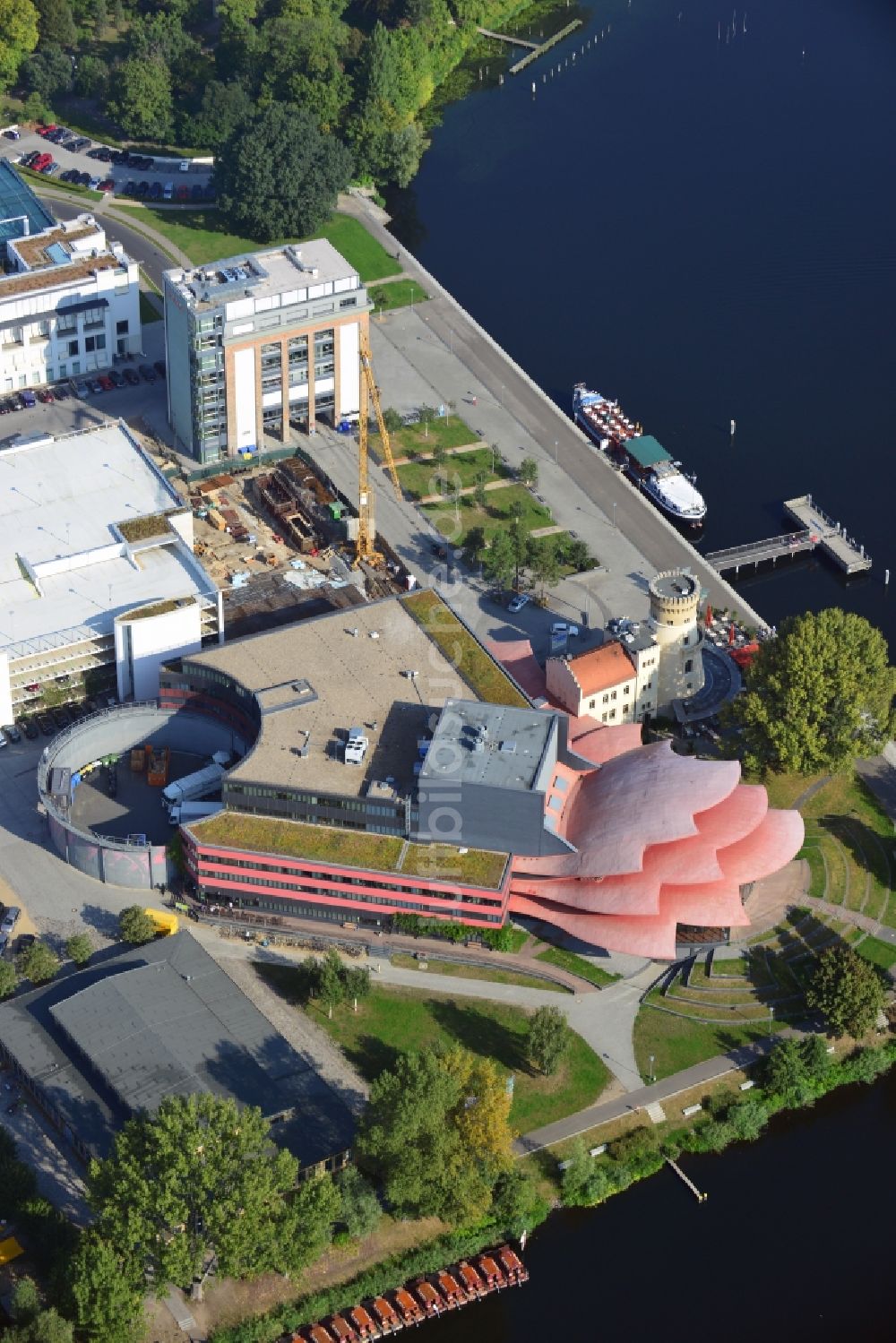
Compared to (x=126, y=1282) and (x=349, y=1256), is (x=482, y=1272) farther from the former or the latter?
(x=126, y=1282)

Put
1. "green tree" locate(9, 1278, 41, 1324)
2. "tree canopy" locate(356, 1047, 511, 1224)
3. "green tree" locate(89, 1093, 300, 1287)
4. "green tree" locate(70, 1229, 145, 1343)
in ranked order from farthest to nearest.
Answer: "tree canopy" locate(356, 1047, 511, 1224), "green tree" locate(89, 1093, 300, 1287), "green tree" locate(9, 1278, 41, 1324), "green tree" locate(70, 1229, 145, 1343)

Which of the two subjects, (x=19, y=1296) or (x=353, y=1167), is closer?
(x=19, y=1296)

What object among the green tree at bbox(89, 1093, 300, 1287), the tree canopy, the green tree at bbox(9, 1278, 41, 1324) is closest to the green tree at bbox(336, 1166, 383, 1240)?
the tree canopy

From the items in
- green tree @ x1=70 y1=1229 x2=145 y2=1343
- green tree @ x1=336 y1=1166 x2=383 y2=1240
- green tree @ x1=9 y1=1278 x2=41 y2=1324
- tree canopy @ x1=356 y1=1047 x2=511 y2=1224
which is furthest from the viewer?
green tree @ x1=336 y1=1166 x2=383 y2=1240

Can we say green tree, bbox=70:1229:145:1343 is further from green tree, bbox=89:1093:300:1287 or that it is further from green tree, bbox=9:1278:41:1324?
green tree, bbox=9:1278:41:1324

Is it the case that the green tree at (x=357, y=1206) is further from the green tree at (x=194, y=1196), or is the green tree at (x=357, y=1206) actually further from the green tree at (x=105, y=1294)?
the green tree at (x=105, y=1294)

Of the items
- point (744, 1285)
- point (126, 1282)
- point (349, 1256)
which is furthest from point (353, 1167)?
point (744, 1285)

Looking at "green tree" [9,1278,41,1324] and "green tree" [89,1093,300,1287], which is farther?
"green tree" [89,1093,300,1287]

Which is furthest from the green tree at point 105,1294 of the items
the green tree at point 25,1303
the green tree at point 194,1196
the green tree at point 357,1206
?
the green tree at point 357,1206
